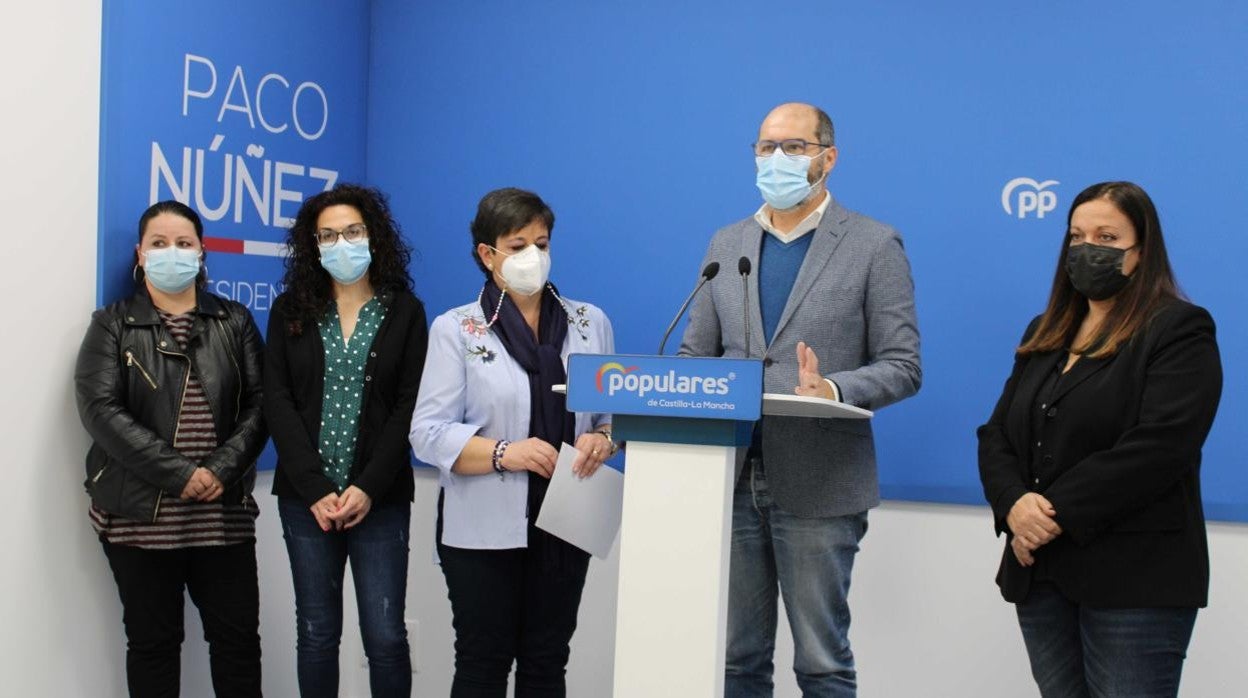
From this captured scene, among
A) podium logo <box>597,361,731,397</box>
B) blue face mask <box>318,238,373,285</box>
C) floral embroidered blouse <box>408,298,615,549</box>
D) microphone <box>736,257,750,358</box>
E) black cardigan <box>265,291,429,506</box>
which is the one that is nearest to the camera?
podium logo <box>597,361,731,397</box>

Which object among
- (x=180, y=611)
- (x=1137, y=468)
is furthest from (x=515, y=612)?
(x=1137, y=468)

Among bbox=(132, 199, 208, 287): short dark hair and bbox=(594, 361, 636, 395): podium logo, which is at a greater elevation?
bbox=(132, 199, 208, 287): short dark hair

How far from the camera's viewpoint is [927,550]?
365 cm

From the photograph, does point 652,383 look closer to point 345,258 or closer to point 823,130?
point 823,130

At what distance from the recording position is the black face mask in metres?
2.55

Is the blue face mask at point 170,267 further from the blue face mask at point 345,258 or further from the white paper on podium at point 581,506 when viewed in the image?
the white paper on podium at point 581,506

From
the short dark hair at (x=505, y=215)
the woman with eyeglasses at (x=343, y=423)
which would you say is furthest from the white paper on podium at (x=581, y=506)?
the woman with eyeglasses at (x=343, y=423)

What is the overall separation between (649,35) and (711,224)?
63cm

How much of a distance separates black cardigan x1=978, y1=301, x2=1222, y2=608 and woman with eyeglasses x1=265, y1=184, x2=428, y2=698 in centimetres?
160

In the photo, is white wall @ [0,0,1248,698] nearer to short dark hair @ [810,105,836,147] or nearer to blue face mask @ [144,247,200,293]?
blue face mask @ [144,247,200,293]

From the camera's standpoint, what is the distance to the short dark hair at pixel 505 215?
296 cm

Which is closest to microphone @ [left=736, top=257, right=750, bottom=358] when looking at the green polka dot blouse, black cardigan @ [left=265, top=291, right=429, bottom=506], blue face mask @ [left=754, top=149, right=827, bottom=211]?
blue face mask @ [left=754, top=149, right=827, bottom=211]

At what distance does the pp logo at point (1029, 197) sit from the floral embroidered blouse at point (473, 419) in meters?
1.32

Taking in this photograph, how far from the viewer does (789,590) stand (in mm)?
2719
